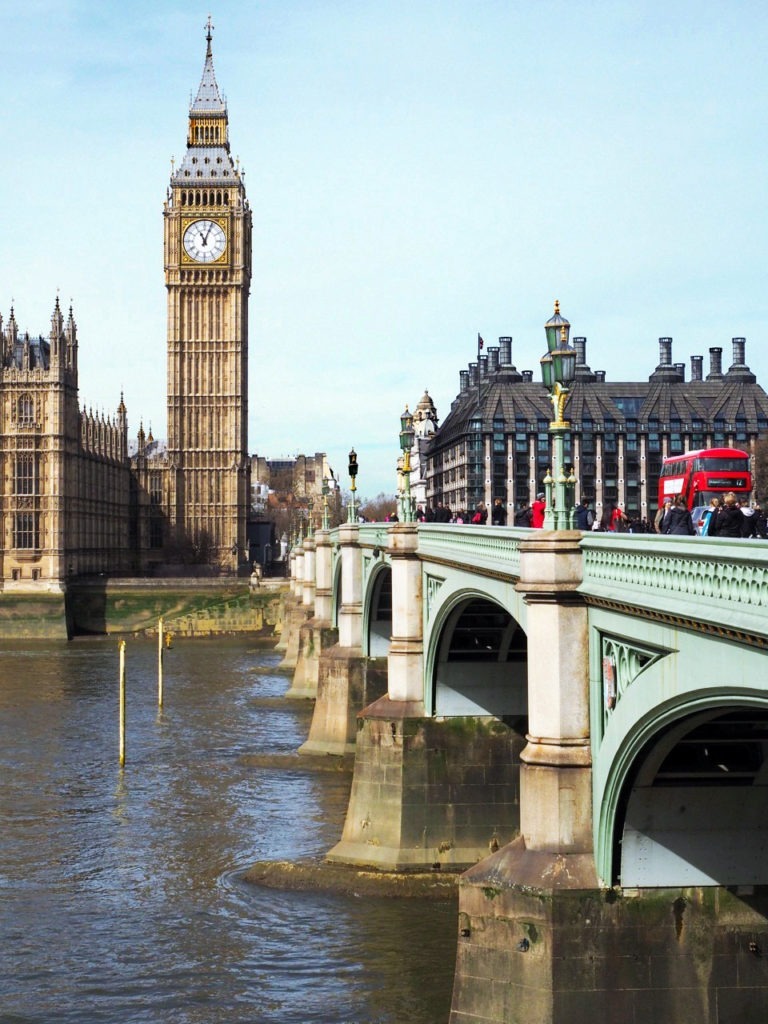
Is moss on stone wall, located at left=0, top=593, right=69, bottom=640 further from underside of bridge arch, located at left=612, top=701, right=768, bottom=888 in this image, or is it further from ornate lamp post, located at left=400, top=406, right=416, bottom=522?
underside of bridge arch, located at left=612, top=701, right=768, bottom=888

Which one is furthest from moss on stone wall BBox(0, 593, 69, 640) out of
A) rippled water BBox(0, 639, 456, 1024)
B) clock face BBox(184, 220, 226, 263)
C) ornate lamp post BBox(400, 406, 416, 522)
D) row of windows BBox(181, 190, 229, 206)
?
ornate lamp post BBox(400, 406, 416, 522)

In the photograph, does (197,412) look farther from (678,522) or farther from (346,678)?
(678,522)

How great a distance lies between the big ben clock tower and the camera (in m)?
134

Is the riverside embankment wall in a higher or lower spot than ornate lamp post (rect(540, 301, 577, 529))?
lower

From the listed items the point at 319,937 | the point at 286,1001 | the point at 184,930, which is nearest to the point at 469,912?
the point at 286,1001

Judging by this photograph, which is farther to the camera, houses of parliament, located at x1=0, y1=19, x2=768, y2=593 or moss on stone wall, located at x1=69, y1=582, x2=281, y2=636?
houses of parliament, located at x1=0, y1=19, x2=768, y2=593

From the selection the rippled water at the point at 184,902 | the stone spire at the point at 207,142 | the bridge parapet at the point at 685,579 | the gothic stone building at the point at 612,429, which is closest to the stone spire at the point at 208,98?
the stone spire at the point at 207,142

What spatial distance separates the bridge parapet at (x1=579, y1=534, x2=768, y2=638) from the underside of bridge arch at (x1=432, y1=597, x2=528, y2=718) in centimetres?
1288

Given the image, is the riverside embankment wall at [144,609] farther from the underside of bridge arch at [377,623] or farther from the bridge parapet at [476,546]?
the bridge parapet at [476,546]

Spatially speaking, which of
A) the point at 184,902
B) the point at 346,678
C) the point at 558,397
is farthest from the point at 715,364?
the point at 558,397

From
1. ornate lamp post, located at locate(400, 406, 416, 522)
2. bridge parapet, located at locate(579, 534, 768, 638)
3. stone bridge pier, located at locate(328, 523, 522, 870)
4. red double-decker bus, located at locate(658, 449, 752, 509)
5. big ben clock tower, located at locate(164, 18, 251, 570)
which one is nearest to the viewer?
bridge parapet, located at locate(579, 534, 768, 638)

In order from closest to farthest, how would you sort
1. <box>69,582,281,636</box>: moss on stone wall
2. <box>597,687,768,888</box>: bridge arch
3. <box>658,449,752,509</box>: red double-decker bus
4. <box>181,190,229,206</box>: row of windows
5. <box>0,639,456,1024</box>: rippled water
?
1. <box>597,687,768,888</box>: bridge arch
2. <box>0,639,456,1024</box>: rippled water
3. <box>658,449,752,509</box>: red double-decker bus
4. <box>69,582,281,636</box>: moss on stone wall
5. <box>181,190,229,206</box>: row of windows

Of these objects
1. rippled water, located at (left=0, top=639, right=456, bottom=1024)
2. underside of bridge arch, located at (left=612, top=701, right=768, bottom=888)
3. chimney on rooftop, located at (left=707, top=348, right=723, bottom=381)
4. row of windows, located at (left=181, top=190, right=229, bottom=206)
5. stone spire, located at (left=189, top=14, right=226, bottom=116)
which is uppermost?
stone spire, located at (left=189, top=14, right=226, bottom=116)

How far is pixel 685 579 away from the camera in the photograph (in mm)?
14445
